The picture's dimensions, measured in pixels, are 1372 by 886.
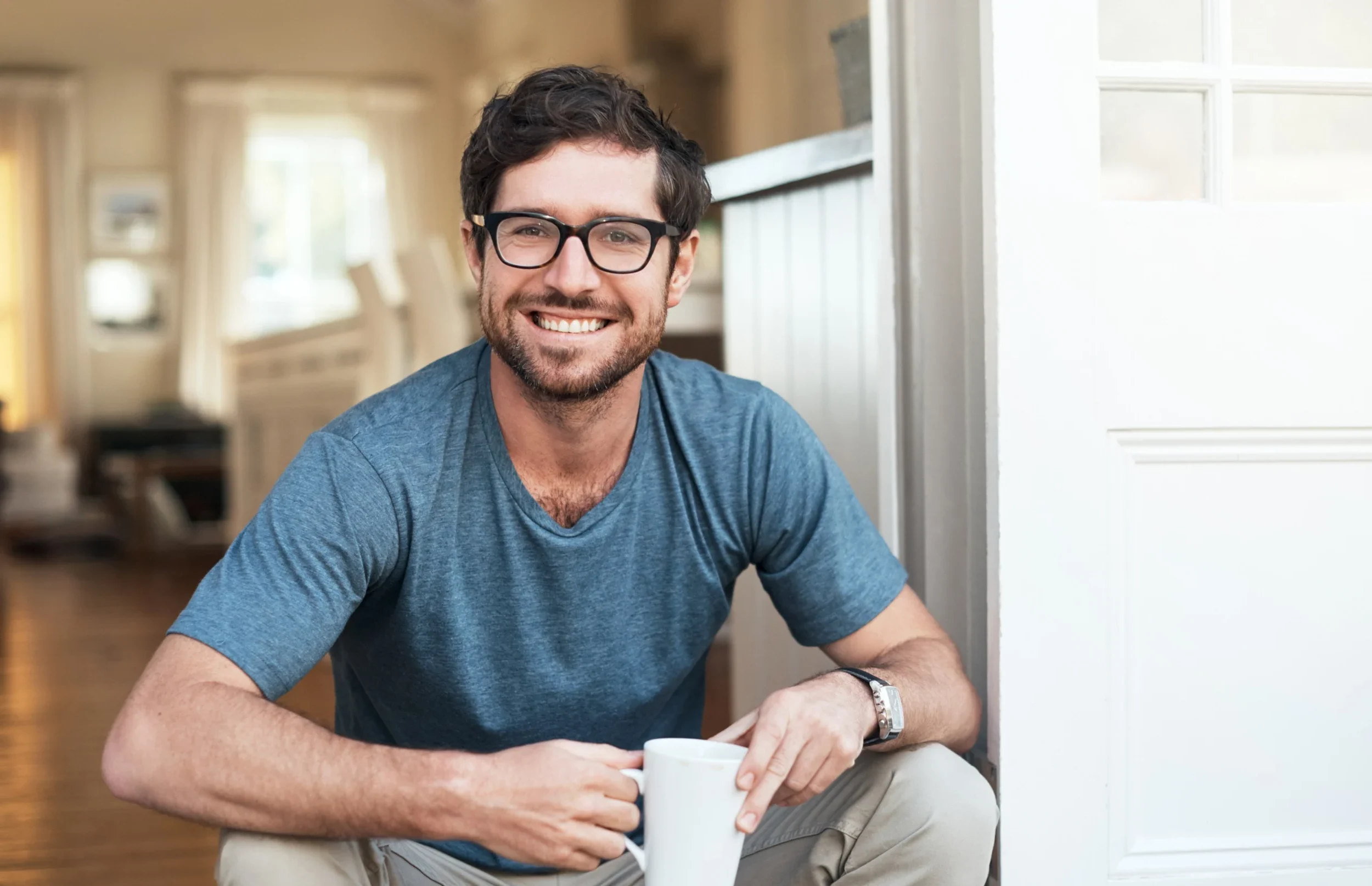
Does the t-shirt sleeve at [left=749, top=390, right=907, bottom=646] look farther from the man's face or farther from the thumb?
the thumb

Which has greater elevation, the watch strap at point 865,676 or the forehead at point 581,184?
the forehead at point 581,184

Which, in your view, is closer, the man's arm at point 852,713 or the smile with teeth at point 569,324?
the man's arm at point 852,713

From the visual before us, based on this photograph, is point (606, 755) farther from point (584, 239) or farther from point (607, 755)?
point (584, 239)

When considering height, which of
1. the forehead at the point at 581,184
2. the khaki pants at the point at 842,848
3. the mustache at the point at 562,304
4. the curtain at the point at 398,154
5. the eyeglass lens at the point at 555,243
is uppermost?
the curtain at the point at 398,154

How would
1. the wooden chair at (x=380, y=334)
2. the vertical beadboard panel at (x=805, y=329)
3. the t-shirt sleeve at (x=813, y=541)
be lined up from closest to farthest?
the t-shirt sleeve at (x=813, y=541) → the vertical beadboard panel at (x=805, y=329) → the wooden chair at (x=380, y=334)

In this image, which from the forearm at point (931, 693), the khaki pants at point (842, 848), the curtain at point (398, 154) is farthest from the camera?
the curtain at point (398, 154)

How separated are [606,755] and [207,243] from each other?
882 centimetres

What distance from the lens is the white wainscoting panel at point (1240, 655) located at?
129cm

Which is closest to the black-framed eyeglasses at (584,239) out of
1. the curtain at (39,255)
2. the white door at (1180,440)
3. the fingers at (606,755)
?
the white door at (1180,440)

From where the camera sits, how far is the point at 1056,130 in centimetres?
125

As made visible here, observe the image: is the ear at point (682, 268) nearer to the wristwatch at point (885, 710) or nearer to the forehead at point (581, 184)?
the forehead at point (581, 184)

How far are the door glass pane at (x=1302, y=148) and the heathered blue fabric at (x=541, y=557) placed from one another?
54 cm

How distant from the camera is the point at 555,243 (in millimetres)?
1216

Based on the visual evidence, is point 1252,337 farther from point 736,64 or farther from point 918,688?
point 736,64
